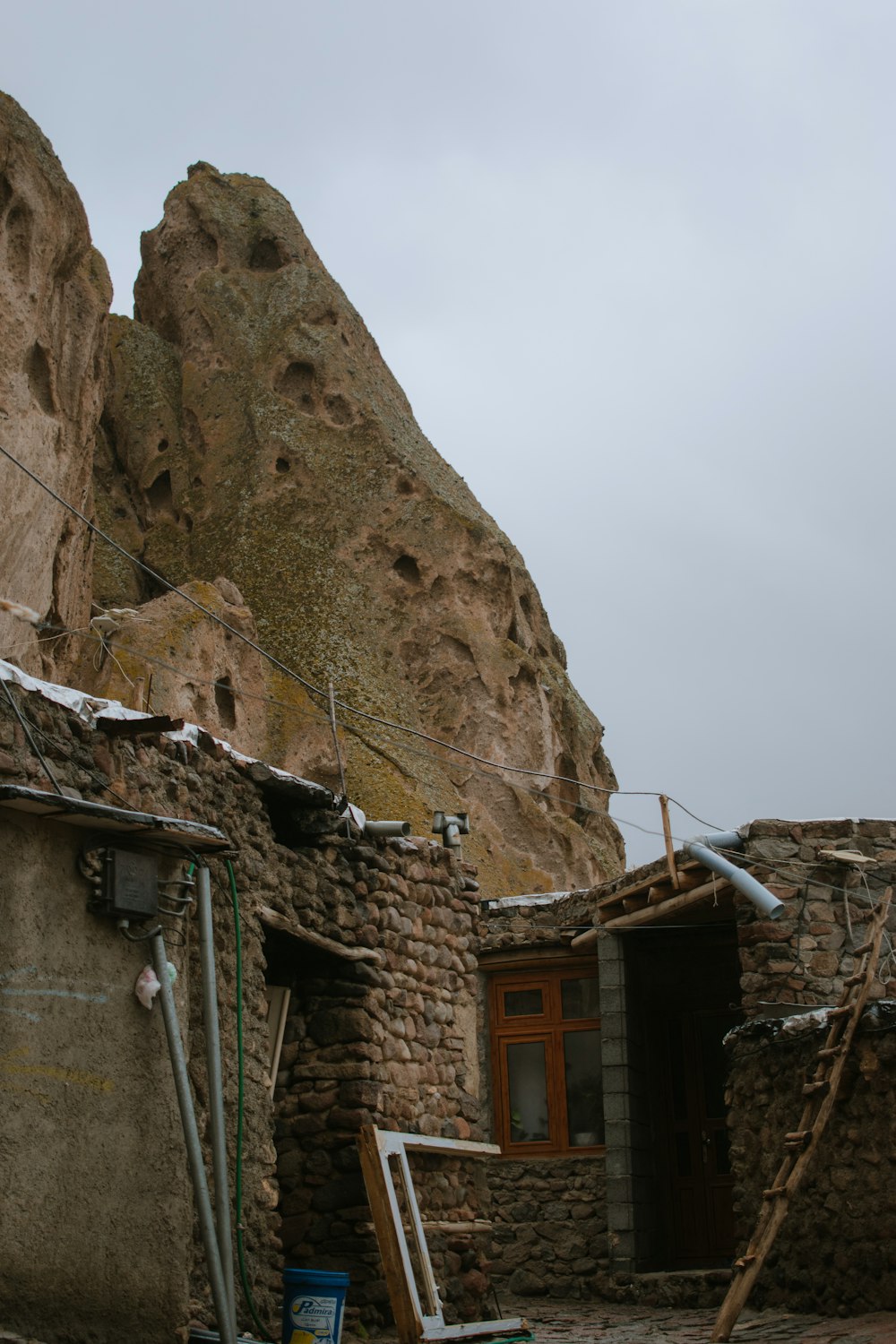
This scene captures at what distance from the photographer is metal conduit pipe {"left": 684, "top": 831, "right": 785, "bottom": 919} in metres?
10.8

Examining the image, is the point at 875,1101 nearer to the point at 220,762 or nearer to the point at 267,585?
the point at 220,762

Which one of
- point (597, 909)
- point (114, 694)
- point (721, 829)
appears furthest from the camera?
point (114, 694)

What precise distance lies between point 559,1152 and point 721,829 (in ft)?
13.1

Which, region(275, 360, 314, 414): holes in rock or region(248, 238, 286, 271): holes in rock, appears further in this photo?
region(248, 238, 286, 271): holes in rock

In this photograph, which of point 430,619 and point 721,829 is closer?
point 721,829

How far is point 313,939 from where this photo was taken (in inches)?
361

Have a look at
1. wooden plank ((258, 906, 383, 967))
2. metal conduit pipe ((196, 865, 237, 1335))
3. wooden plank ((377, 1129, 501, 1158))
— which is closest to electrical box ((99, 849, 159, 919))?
metal conduit pipe ((196, 865, 237, 1335))

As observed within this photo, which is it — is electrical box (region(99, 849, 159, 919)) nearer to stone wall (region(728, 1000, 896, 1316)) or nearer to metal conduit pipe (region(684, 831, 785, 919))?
stone wall (region(728, 1000, 896, 1316))

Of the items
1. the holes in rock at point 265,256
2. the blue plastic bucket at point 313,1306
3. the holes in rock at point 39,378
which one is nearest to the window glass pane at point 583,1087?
the blue plastic bucket at point 313,1306

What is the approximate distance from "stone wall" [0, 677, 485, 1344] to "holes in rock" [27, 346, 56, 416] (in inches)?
443

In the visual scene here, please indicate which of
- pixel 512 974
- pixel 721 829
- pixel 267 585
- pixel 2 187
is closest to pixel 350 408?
pixel 267 585

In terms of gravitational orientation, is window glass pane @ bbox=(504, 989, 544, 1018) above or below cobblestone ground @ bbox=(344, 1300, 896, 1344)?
above

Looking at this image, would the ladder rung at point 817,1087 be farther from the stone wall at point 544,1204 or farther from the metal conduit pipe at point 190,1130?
the stone wall at point 544,1204

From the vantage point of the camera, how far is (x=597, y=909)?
14.2 m
